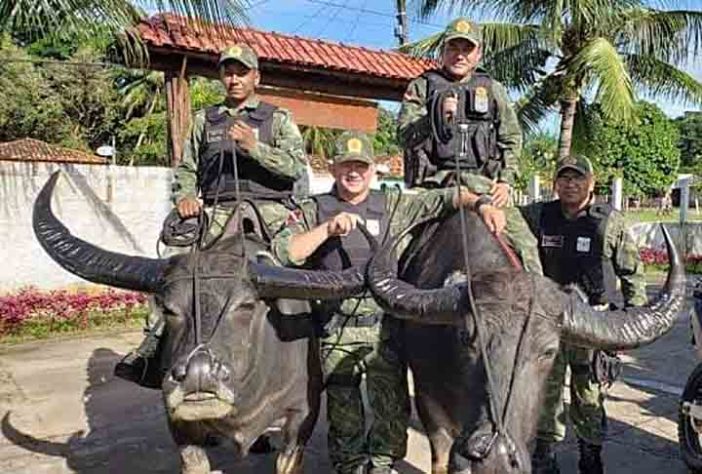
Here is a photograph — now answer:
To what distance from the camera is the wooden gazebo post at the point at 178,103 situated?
10.8m

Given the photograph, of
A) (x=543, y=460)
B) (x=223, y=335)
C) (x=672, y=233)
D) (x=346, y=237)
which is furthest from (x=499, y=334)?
(x=672, y=233)

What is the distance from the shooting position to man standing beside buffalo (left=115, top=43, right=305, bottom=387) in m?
4.25

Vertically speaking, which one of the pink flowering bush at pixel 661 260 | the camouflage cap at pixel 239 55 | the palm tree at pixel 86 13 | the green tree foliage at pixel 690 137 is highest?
the green tree foliage at pixel 690 137

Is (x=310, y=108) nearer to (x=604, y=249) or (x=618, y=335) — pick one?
(x=604, y=249)

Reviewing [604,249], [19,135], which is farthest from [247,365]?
[19,135]

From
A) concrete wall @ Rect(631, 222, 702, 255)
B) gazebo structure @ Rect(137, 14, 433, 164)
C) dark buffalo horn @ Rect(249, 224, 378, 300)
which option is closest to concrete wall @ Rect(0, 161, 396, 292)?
gazebo structure @ Rect(137, 14, 433, 164)

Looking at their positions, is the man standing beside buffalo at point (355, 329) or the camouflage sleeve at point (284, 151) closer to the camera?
the man standing beside buffalo at point (355, 329)

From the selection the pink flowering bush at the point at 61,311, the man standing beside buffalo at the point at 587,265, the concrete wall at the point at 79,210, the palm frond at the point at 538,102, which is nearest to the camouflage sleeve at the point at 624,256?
the man standing beside buffalo at the point at 587,265

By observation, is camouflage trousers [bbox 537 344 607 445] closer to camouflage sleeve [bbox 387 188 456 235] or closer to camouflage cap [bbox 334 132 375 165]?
Result: camouflage sleeve [bbox 387 188 456 235]

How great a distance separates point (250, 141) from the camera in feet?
13.5

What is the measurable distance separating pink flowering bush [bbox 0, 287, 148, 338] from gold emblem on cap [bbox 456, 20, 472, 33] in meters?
7.08

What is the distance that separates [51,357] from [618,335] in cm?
788

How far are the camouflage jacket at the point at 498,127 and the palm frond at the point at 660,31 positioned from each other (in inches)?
430

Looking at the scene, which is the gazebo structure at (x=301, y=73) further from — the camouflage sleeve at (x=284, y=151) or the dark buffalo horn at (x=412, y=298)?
the dark buffalo horn at (x=412, y=298)
